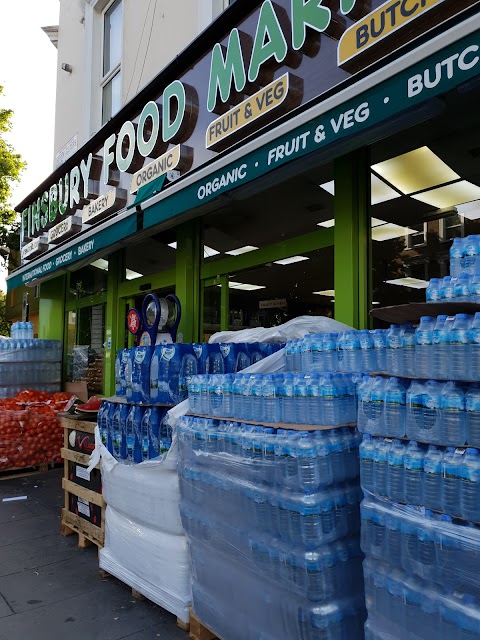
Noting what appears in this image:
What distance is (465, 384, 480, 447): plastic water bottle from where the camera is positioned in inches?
Result: 85.7

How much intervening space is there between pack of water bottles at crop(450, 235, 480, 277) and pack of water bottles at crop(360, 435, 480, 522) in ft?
2.96

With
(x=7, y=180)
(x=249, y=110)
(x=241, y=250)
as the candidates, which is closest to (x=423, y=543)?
(x=249, y=110)

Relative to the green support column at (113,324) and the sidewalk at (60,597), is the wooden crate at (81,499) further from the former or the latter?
the green support column at (113,324)

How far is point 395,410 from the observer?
2490mm

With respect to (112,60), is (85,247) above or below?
below

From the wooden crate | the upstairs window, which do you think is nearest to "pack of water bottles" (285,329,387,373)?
the wooden crate

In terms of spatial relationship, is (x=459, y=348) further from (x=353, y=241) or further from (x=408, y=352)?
(x=353, y=241)

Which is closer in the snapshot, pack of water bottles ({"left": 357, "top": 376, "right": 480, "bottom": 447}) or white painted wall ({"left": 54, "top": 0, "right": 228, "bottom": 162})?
pack of water bottles ({"left": 357, "top": 376, "right": 480, "bottom": 447})

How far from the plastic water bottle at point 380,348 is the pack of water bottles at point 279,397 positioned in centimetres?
17

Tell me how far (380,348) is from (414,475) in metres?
0.83

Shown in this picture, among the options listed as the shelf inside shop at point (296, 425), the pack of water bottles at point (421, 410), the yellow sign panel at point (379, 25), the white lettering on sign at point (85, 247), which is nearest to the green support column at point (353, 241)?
the yellow sign panel at point (379, 25)

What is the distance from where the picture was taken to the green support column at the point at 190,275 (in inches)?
262

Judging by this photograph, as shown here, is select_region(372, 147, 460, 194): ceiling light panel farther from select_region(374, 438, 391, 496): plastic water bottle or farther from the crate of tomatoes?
the crate of tomatoes

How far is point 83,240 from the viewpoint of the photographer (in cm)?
696
